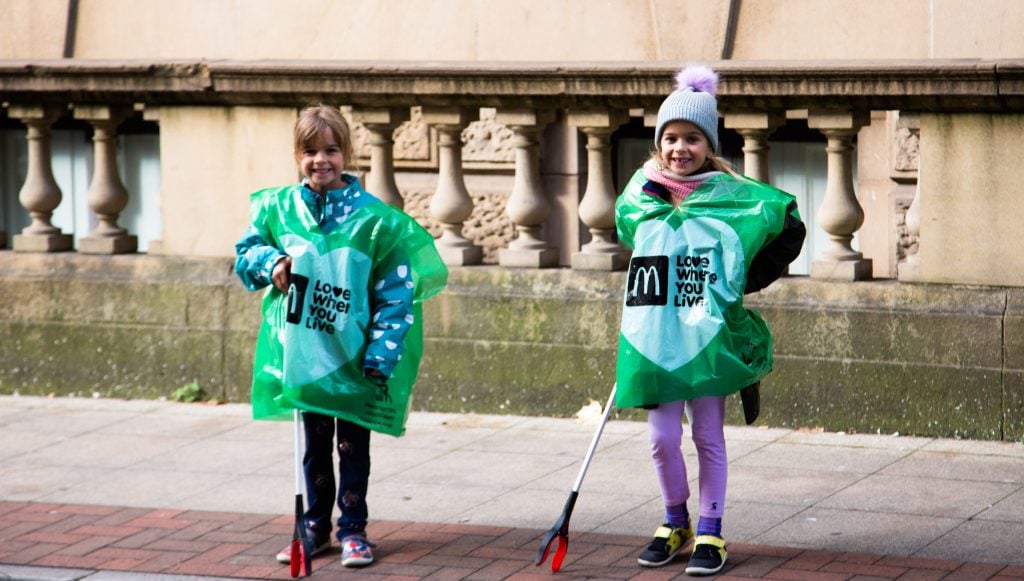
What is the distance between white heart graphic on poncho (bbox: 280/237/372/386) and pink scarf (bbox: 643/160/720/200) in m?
0.99

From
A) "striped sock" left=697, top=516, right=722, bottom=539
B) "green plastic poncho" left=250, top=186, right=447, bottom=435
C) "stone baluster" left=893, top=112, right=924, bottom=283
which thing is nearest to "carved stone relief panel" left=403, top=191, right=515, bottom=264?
"stone baluster" left=893, top=112, right=924, bottom=283

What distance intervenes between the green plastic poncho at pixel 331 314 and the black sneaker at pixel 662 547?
92 centimetres

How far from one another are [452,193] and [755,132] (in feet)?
5.01

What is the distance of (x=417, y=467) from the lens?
7.30 meters

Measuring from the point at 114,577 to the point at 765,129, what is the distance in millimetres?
3516

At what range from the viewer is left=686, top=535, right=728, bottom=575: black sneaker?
5547mm

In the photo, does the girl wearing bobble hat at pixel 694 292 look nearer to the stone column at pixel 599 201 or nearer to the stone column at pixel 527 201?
the stone column at pixel 599 201

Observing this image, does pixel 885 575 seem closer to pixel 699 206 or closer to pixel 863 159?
pixel 699 206

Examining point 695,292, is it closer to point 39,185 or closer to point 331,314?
point 331,314

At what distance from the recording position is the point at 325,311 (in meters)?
5.84

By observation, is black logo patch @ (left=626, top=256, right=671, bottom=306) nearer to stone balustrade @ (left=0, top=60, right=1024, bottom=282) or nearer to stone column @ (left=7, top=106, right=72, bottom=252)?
stone balustrade @ (left=0, top=60, right=1024, bottom=282)

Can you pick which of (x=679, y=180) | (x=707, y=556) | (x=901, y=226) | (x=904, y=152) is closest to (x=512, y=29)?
(x=904, y=152)

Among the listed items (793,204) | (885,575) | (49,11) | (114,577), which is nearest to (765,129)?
(793,204)

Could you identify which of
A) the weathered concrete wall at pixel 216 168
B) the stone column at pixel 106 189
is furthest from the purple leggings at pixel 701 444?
the stone column at pixel 106 189
